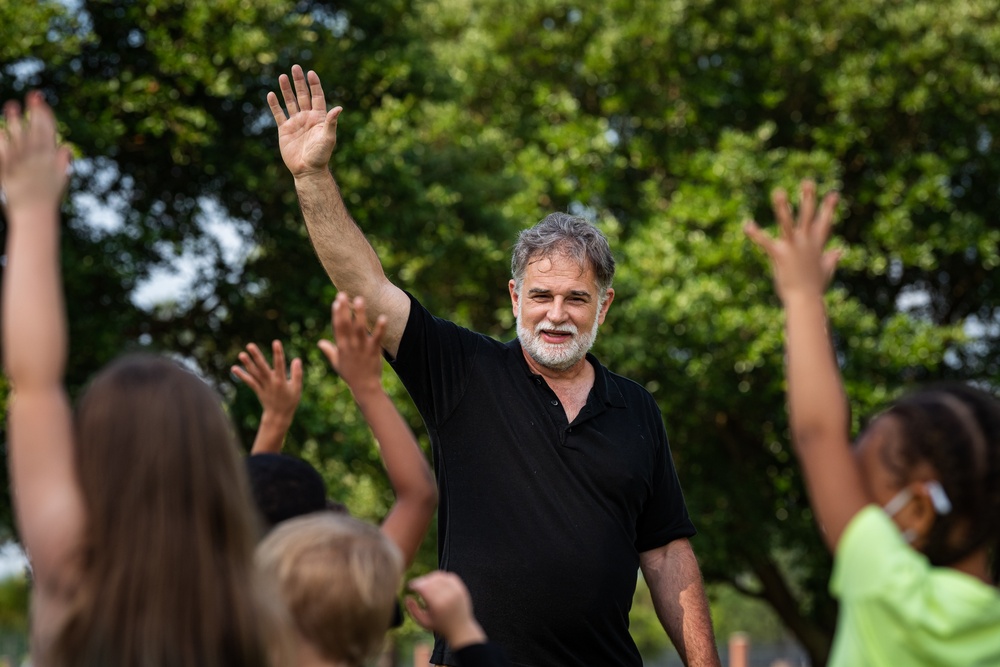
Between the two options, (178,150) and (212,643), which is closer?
(212,643)

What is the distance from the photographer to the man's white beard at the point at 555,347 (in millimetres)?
4492

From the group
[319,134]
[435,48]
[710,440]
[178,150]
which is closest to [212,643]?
[319,134]

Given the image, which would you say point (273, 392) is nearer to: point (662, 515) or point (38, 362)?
point (38, 362)

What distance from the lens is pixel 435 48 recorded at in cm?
1800

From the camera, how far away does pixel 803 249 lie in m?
2.79

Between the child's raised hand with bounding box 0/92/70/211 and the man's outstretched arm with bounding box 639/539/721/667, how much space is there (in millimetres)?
2453

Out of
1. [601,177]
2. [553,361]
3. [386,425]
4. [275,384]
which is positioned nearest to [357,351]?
[386,425]

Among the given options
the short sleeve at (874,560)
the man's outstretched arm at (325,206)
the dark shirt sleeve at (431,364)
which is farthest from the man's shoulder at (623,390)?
the short sleeve at (874,560)

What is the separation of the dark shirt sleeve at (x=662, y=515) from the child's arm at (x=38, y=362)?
246 cm

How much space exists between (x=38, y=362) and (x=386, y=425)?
0.87 meters

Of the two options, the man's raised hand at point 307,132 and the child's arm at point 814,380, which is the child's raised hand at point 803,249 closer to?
the child's arm at point 814,380

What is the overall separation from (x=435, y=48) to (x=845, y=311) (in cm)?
683

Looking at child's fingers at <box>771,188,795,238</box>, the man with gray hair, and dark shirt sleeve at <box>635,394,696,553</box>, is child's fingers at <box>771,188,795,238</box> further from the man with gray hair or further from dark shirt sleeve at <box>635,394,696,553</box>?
dark shirt sleeve at <box>635,394,696,553</box>

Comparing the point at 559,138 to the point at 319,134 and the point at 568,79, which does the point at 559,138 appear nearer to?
the point at 568,79
